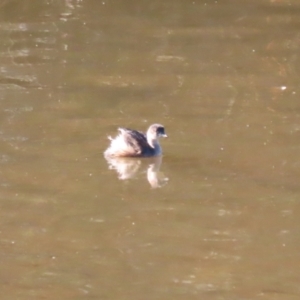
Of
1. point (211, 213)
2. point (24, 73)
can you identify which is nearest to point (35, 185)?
point (211, 213)

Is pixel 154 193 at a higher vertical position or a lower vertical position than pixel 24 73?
lower

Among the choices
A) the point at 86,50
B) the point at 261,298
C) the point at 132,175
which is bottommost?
the point at 261,298

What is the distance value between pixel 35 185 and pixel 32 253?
1.21 meters

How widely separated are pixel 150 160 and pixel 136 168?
8.0 inches

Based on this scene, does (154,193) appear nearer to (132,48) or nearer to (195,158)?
(195,158)

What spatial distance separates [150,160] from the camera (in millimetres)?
7875

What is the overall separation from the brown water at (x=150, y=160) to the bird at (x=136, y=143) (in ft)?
0.51

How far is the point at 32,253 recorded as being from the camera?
5859 millimetres

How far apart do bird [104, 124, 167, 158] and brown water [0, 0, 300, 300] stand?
0.16m

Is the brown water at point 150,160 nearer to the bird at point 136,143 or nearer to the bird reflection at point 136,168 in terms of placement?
the bird reflection at point 136,168

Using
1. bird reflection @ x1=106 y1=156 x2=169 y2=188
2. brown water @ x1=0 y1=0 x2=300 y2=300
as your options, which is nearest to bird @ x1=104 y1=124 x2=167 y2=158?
bird reflection @ x1=106 y1=156 x2=169 y2=188

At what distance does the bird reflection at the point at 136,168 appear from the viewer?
726cm

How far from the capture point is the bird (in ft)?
25.6

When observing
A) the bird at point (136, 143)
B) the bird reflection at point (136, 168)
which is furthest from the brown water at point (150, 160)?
the bird at point (136, 143)
